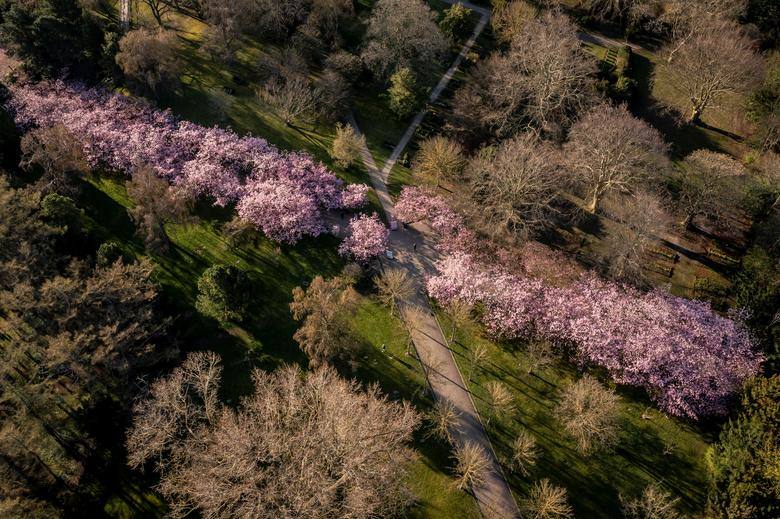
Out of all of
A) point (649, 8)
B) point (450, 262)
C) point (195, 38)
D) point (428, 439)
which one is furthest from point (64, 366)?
point (649, 8)

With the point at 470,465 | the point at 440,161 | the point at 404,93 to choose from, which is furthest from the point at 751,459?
the point at 404,93

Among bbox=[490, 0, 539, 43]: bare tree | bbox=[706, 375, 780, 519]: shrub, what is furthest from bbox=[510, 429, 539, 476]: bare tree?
bbox=[490, 0, 539, 43]: bare tree

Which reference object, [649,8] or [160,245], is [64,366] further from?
[649,8]

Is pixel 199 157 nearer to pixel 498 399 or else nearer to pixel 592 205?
pixel 498 399

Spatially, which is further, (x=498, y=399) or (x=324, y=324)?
(x=498, y=399)

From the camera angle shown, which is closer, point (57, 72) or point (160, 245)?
point (160, 245)

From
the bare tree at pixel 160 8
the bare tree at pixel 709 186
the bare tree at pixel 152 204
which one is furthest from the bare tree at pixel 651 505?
the bare tree at pixel 160 8

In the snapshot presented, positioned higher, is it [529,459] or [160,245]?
[160,245]
